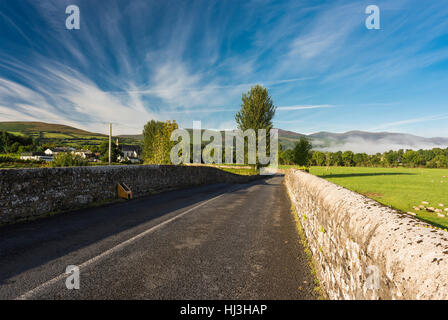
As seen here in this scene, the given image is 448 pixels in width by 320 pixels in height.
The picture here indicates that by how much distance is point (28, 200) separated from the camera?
6.64m

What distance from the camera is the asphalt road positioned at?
304 cm

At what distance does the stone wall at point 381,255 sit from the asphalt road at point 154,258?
37.3 inches

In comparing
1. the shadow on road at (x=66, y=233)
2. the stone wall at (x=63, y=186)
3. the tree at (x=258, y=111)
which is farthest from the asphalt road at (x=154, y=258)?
the tree at (x=258, y=111)

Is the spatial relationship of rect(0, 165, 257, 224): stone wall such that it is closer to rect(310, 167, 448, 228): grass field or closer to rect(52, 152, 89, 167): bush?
rect(52, 152, 89, 167): bush

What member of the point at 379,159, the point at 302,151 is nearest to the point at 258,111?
the point at 302,151

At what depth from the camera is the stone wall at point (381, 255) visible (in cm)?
128

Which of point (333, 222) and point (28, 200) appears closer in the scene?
point (333, 222)

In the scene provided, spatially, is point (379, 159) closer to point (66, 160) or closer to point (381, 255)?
point (66, 160)

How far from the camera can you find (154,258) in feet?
13.3

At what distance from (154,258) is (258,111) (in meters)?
38.8

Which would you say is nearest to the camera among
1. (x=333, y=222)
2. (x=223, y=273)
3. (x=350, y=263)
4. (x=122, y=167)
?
(x=350, y=263)
